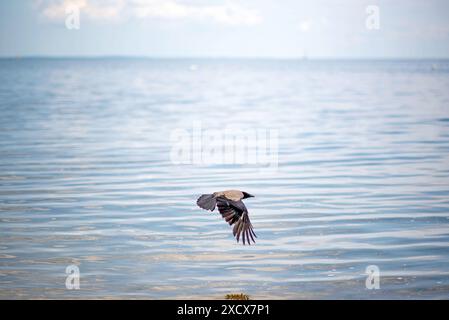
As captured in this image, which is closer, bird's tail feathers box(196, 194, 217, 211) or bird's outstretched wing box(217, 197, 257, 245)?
bird's tail feathers box(196, 194, 217, 211)

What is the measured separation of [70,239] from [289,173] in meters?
8.04

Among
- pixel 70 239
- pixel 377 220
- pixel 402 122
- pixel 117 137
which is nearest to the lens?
pixel 70 239

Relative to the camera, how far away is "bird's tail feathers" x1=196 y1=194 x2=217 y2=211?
10664mm

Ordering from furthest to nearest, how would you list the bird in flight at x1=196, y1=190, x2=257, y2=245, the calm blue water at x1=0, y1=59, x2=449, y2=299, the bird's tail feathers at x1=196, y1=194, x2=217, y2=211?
the calm blue water at x1=0, y1=59, x2=449, y2=299 → the bird in flight at x1=196, y1=190, x2=257, y2=245 → the bird's tail feathers at x1=196, y1=194, x2=217, y2=211

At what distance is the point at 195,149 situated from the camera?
26.8 meters

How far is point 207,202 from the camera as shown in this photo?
10.8 metres

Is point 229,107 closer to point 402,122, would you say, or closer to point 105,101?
point 105,101

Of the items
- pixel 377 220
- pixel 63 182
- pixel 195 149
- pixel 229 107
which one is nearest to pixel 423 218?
pixel 377 220

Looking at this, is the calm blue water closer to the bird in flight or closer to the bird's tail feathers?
the bird in flight

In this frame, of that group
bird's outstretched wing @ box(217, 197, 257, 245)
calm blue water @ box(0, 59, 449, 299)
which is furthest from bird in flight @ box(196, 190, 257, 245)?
calm blue water @ box(0, 59, 449, 299)

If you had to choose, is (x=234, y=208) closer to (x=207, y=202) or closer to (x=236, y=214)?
(x=236, y=214)

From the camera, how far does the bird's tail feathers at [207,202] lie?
10664mm

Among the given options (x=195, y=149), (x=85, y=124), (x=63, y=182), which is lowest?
(x=63, y=182)

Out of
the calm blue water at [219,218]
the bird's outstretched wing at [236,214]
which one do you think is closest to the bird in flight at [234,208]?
the bird's outstretched wing at [236,214]
